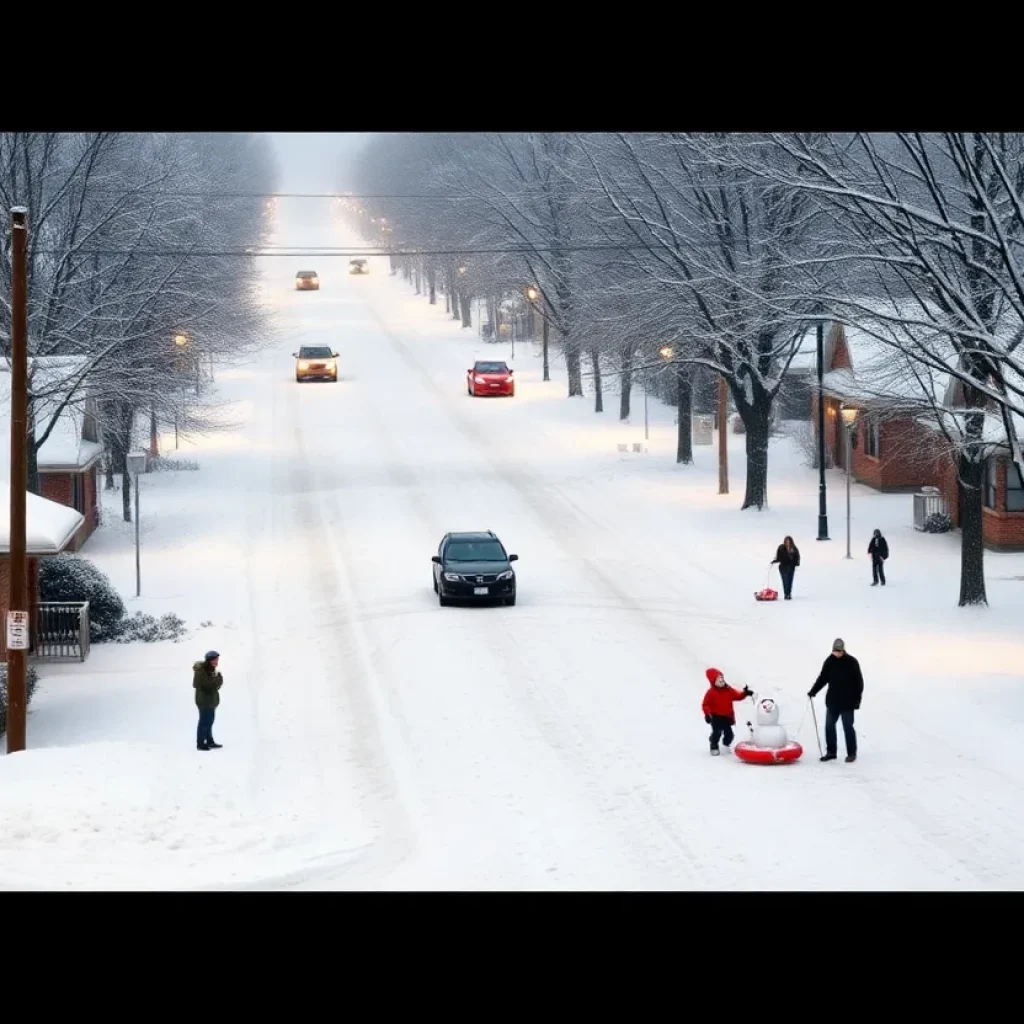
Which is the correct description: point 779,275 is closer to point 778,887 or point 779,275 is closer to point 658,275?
point 658,275

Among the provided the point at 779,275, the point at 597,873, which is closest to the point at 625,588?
the point at 779,275

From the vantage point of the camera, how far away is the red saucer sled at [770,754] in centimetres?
2197

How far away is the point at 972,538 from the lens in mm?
31938

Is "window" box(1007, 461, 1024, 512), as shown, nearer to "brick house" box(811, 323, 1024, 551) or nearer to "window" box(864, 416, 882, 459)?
"brick house" box(811, 323, 1024, 551)

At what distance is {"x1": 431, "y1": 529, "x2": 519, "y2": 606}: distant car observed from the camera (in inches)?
1293

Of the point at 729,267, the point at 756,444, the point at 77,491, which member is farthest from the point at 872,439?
the point at 77,491

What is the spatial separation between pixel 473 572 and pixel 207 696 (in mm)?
10503

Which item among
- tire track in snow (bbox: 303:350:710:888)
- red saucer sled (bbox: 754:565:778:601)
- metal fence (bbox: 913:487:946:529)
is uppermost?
metal fence (bbox: 913:487:946:529)

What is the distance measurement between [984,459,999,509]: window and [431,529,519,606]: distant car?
1255 cm

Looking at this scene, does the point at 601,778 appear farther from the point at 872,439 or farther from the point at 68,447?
the point at 872,439

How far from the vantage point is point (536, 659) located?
28.7 meters

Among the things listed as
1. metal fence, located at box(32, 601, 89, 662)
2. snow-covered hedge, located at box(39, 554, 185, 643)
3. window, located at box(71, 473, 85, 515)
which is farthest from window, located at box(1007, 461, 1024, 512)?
window, located at box(71, 473, 85, 515)

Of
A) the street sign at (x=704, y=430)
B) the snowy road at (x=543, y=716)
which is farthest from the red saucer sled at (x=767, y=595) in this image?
the street sign at (x=704, y=430)

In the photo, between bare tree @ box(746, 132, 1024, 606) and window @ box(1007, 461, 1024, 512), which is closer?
bare tree @ box(746, 132, 1024, 606)
